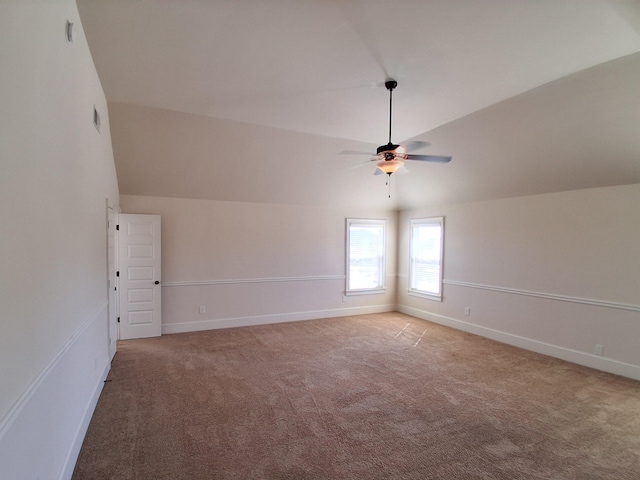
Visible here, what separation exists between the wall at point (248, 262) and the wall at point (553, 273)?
83.4 inches

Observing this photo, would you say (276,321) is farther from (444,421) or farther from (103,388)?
(444,421)

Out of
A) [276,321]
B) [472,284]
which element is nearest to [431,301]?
[472,284]

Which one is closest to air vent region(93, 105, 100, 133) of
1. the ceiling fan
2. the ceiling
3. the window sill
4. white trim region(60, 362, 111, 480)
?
the ceiling

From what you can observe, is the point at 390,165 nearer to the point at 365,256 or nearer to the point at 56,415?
the point at 56,415

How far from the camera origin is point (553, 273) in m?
4.60

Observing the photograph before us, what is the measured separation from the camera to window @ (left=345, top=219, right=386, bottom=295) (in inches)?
276

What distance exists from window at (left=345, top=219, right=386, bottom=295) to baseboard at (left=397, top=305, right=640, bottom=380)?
1.38 meters

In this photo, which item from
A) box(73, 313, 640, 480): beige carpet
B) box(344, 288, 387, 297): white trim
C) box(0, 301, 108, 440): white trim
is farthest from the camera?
box(344, 288, 387, 297): white trim

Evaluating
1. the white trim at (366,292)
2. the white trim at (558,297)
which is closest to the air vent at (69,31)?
the white trim at (366,292)

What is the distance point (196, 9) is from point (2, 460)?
8.95ft

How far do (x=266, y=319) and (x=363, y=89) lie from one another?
451cm

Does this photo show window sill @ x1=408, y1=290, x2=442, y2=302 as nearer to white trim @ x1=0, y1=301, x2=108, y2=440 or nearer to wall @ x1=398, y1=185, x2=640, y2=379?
wall @ x1=398, y1=185, x2=640, y2=379

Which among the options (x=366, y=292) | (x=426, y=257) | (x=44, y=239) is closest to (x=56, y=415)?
(x=44, y=239)

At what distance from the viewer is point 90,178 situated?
9.80 feet
